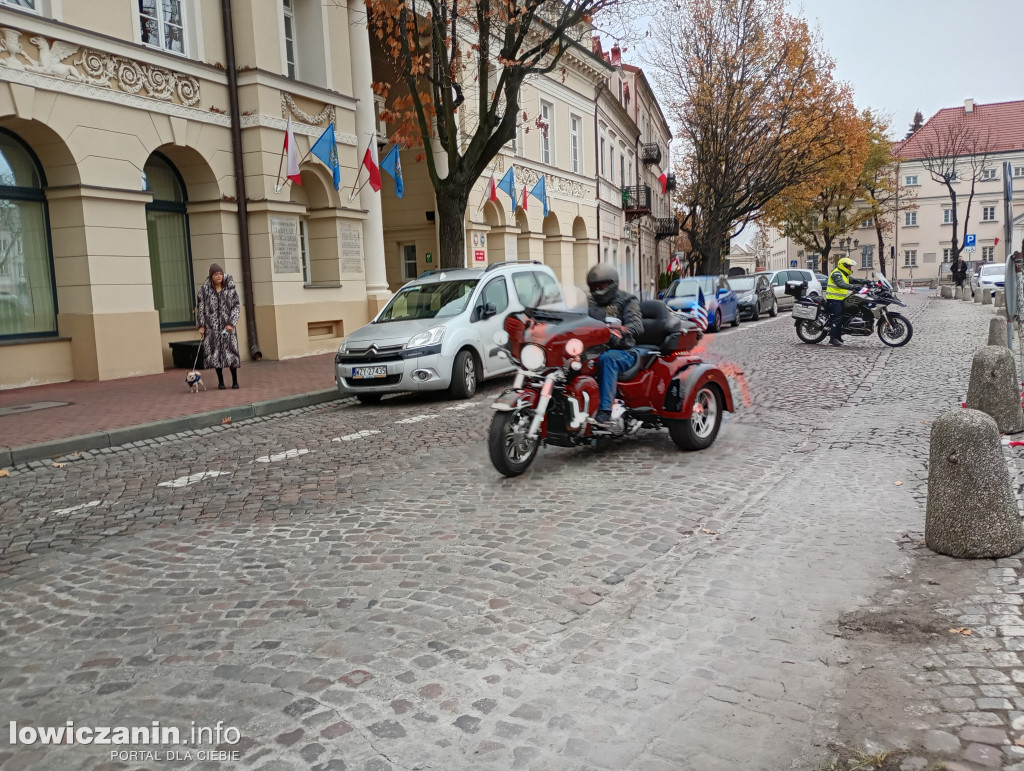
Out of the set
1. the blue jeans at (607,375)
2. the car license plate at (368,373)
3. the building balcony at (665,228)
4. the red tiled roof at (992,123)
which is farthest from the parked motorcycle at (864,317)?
the red tiled roof at (992,123)

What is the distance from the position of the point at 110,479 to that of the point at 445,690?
5.36m

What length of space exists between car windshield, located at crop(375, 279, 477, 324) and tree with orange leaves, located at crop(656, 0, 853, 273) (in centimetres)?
2537

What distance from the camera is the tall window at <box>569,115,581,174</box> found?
34.0 m

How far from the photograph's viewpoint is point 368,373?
446 inches

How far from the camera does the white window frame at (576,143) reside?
112 ft

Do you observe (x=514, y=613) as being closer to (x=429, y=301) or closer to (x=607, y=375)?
(x=607, y=375)

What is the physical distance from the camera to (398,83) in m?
24.4

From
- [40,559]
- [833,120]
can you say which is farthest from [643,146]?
[40,559]

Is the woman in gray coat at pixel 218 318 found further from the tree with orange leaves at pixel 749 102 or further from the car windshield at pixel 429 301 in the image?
the tree with orange leaves at pixel 749 102

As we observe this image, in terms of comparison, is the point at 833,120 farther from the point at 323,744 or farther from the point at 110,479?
the point at 323,744

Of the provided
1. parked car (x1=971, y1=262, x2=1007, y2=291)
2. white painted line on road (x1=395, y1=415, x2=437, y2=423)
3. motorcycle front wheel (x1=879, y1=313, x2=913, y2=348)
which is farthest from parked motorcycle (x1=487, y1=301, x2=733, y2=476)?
parked car (x1=971, y1=262, x2=1007, y2=291)

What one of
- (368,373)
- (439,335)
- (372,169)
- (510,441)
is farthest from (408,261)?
(510,441)

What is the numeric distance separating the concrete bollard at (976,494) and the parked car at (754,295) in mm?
22527

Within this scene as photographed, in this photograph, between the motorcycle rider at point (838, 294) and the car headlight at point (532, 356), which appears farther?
the motorcycle rider at point (838, 294)
